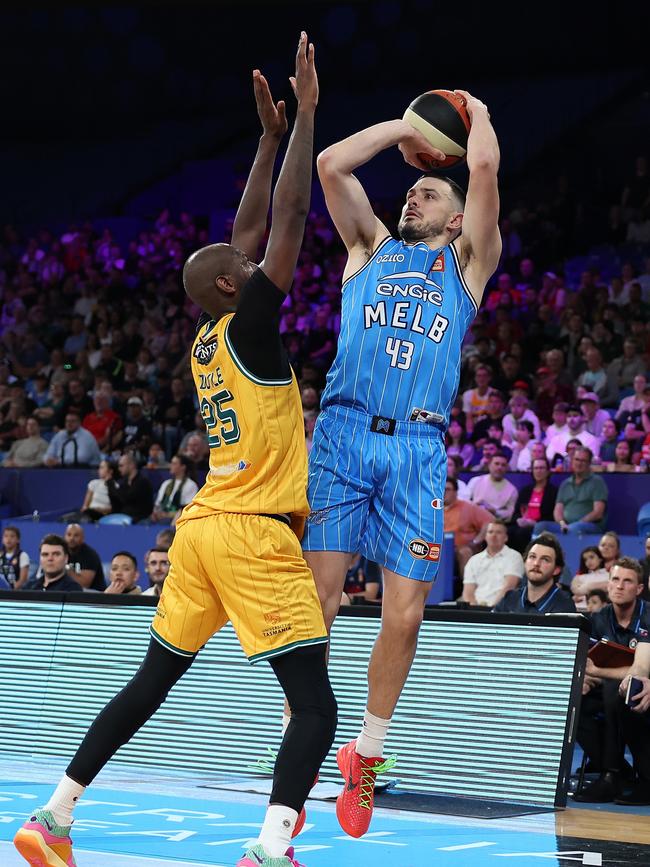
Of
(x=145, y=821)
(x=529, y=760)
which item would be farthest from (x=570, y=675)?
(x=145, y=821)

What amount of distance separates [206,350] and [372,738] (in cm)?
163

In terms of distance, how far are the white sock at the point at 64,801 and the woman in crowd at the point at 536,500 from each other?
7.49 m

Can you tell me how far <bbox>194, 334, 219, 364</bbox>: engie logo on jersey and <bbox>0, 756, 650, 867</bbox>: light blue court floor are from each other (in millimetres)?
1851

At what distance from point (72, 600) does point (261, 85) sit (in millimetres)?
4245

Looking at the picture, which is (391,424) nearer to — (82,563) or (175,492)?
(82,563)

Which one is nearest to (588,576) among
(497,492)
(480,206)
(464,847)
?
(497,492)

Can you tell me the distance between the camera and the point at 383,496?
4.79m

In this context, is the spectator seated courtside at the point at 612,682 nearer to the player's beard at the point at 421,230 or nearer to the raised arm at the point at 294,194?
the player's beard at the point at 421,230

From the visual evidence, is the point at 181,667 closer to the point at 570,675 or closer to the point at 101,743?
the point at 101,743

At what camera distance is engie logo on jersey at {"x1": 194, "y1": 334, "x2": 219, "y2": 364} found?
430cm

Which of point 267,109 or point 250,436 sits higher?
point 267,109

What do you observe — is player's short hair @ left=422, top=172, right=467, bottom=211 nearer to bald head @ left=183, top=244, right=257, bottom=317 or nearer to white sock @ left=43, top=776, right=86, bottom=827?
bald head @ left=183, top=244, right=257, bottom=317

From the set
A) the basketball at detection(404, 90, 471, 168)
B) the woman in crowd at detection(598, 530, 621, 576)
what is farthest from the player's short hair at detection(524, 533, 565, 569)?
the basketball at detection(404, 90, 471, 168)

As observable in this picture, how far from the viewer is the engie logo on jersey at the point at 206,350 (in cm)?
430
